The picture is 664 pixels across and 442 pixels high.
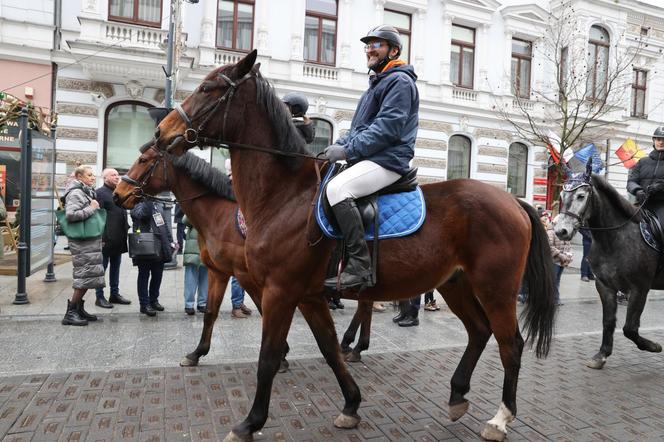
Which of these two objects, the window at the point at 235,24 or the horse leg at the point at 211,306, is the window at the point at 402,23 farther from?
the horse leg at the point at 211,306

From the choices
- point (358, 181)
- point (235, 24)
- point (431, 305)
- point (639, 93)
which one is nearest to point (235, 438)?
point (358, 181)

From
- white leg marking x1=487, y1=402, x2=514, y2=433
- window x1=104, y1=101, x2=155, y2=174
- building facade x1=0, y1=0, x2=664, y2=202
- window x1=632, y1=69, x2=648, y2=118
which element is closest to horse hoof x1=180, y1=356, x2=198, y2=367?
white leg marking x1=487, y1=402, x2=514, y2=433

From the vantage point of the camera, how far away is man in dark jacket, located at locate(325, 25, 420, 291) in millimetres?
3166

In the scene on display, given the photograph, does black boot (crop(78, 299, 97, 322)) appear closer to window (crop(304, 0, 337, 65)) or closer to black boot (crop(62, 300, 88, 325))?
black boot (crop(62, 300, 88, 325))

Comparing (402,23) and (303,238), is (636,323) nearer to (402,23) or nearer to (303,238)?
(303,238)

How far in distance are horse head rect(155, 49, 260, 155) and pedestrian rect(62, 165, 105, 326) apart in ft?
12.8

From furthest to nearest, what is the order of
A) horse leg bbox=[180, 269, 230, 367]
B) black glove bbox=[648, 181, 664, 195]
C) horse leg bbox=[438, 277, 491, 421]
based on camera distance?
black glove bbox=[648, 181, 664, 195] < horse leg bbox=[180, 269, 230, 367] < horse leg bbox=[438, 277, 491, 421]

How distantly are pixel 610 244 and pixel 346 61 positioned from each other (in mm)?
12879

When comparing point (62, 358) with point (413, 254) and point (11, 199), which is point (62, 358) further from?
point (11, 199)

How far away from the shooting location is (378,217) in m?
3.34

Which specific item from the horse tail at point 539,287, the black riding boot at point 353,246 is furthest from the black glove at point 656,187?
the black riding boot at point 353,246

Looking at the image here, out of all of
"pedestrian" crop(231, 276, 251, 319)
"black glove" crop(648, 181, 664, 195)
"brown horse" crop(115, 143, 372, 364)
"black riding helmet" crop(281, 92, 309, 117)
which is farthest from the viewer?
"pedestrian" crop(231, 276, 251, 319)

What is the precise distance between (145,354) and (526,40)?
20.1m

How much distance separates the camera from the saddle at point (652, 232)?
545 centimetres
